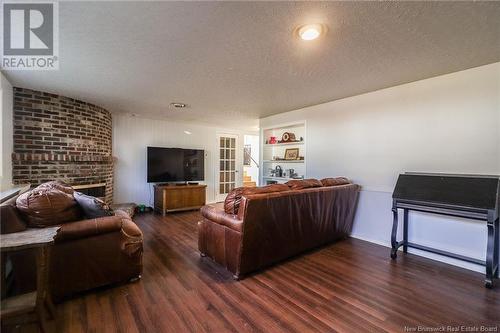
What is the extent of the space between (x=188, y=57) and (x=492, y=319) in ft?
11.3

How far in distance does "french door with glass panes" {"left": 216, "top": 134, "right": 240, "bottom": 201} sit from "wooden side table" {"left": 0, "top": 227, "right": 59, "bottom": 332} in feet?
17.0

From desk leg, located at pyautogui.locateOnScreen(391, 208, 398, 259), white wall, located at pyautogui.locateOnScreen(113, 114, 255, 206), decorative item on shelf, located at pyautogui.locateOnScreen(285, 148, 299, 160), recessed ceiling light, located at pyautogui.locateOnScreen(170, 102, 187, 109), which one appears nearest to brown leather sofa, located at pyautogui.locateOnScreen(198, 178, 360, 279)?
desk leg, located at pyautogui.locateOnScreen(391, 208, 398, 259)

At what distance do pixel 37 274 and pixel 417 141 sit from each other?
4083 mm

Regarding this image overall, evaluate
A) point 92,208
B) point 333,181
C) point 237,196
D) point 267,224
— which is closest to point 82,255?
point 92,208

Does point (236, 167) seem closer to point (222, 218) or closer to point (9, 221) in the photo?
point (222, 218)

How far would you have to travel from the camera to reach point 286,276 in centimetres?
236

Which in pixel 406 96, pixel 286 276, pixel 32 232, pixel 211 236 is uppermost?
pixel 406 96

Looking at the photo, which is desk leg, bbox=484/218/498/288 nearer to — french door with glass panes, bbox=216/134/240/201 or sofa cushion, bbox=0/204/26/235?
sofa cushion, bbox=0/204/26/235

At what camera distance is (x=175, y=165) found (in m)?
5.53

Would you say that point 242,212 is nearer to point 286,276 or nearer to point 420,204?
point 286,276

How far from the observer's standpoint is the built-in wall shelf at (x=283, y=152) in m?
4.74

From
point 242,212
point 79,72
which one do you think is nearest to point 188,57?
point 79,72
